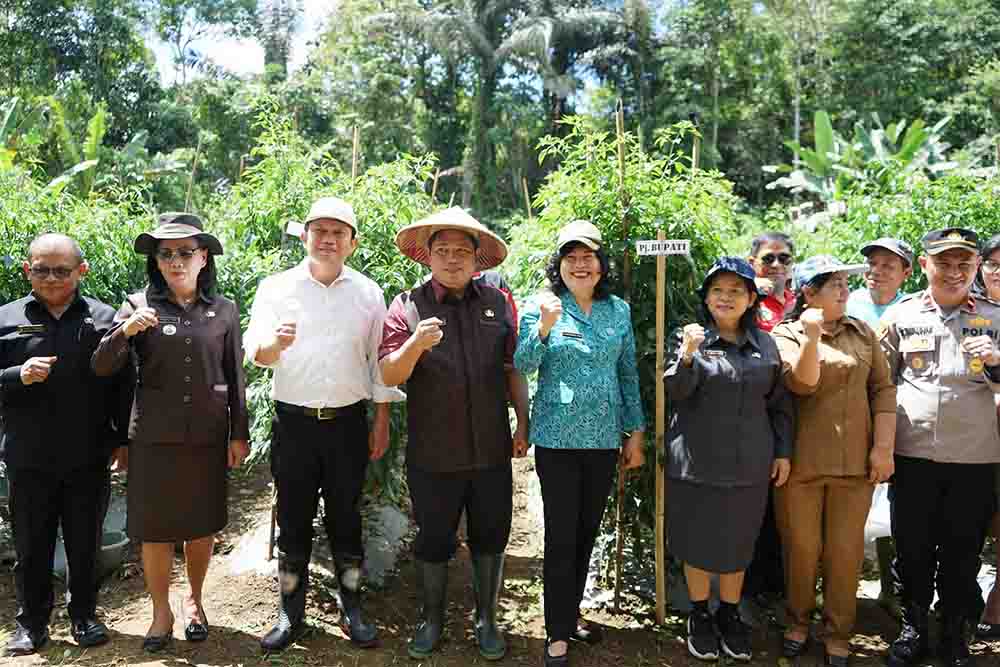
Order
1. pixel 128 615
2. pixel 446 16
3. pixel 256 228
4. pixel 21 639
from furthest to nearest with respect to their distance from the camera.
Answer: pixel 446 16
pixel 256 228
pixel 128 615
pixel 21 639

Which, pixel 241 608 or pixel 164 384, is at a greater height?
pixel 164 384

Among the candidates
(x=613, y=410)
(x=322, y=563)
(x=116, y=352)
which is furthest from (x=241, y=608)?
(x=613, y=410)

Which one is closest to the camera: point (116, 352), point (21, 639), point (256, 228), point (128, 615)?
point (116, 352)

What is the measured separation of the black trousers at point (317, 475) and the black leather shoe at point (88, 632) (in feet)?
3.22

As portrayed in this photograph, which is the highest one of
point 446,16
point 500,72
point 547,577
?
point 446,16

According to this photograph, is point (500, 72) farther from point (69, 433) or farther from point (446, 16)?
point (69, 433)

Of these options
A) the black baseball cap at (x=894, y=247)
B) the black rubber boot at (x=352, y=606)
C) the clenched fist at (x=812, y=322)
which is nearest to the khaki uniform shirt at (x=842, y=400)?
the clenched fist at (x=812, y=322)

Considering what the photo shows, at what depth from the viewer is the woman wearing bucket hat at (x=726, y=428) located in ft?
11.1

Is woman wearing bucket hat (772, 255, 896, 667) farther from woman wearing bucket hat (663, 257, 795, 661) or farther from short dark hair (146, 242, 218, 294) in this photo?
short dark hair (146, 242, 218, 294)

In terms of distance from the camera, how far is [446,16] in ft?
80.4

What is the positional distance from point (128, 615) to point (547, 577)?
7.70ft

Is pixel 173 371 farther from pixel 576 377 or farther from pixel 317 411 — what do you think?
pixel 576 377

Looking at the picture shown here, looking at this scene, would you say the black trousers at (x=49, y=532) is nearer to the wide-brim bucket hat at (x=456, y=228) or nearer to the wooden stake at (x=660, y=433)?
the wide-brim bucket hat at (x=456, y=228)

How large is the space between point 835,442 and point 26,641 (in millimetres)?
3894
